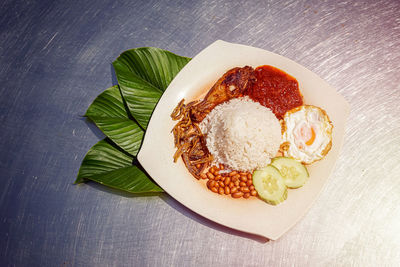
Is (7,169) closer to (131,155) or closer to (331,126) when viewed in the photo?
(131,155)

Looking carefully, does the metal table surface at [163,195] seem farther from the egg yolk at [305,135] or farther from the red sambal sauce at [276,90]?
the red sambal sauce at [276,90]

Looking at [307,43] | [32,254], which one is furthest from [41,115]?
[307,43]

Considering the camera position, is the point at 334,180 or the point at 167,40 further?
the point at 167,40

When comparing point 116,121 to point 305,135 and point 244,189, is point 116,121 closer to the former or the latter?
point 244,189

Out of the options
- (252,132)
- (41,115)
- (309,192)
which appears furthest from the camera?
(41,115)

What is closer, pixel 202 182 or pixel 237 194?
pixel 237 194

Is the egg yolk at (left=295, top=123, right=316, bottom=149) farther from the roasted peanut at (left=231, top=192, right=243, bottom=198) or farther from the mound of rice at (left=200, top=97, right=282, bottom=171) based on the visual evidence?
the roasted peanut at (left=231, top=192, right=243, bottom=198)

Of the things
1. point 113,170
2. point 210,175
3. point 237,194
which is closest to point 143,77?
point 113,170
